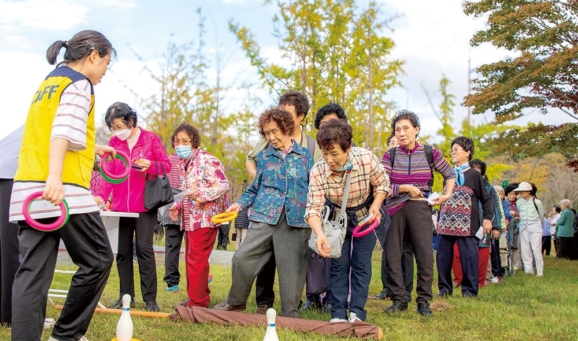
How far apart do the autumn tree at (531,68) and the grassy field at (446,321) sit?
500cm

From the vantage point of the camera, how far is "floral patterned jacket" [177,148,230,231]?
598cm

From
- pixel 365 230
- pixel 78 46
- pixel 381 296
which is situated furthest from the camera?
pixel 381 296

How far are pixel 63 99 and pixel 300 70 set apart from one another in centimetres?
1072

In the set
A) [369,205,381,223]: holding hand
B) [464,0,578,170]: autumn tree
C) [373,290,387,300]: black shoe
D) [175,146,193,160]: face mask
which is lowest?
[373,290,387,300]: black shoe

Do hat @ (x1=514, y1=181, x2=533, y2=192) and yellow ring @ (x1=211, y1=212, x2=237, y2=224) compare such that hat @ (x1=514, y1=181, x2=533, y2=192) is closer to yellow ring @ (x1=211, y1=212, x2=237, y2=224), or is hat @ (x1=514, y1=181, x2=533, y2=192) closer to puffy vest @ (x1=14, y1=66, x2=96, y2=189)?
yellow ring @ (x1=211, y1=212, x2=237, y2=224)

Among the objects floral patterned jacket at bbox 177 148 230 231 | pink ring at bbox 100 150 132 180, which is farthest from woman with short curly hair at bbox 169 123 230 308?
pink ring at bbox 100 150 132 180

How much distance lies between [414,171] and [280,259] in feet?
5.82

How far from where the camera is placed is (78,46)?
3828mm

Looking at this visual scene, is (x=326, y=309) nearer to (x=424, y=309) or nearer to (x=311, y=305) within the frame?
(x=311, y=305)

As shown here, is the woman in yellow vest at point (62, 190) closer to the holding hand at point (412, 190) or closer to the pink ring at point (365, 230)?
the pink ring at point (365, 230)

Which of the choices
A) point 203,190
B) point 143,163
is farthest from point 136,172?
point 203,190

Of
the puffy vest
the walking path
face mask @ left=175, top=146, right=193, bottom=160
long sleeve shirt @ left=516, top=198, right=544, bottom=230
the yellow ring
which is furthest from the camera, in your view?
long sleeve shirt @ left=516, top=198, right=544, bottom=230

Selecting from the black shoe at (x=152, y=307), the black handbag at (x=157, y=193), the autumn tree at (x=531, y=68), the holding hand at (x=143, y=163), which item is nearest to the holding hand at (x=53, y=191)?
the holding hand at (x=143, y=163)

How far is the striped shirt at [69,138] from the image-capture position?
3.50 meters
